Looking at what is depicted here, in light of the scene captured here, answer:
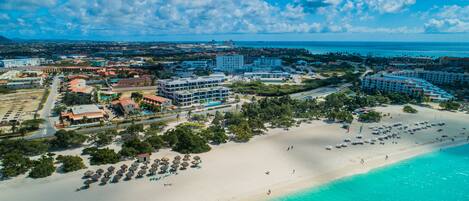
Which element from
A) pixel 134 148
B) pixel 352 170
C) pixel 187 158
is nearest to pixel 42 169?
pixel 134 148

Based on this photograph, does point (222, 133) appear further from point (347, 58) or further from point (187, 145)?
point (347, 58)

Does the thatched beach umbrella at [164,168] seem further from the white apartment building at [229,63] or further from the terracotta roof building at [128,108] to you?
the white apartment building at [229,63]

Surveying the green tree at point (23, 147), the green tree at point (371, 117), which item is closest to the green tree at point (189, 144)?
the green tree at point (23, 147)

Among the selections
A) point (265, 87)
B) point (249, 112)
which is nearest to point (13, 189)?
point (249, 112)

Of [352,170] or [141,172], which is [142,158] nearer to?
[141,172]

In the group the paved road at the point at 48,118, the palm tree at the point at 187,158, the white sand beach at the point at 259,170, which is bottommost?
the white sand beach at the point at 259,170
